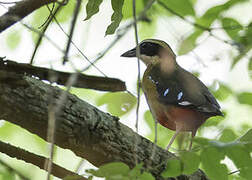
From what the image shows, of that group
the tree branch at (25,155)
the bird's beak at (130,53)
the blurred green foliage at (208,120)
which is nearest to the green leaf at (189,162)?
the blurred green foliage at (208,120)

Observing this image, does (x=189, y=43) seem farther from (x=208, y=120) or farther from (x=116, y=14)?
(x=116, y=14)

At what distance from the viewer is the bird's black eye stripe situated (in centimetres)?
560

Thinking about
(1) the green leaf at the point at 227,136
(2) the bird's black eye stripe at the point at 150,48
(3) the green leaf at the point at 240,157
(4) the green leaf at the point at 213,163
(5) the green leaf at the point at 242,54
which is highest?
(2) the bird's black eye stripe at the point at 150,48

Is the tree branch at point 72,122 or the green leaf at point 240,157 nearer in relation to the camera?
the green leaf at point 240,157

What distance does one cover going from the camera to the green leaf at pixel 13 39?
589cm

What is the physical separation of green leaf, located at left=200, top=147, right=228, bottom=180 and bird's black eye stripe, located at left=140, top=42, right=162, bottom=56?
318 cm

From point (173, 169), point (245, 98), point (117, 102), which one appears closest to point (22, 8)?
point (173, 169)

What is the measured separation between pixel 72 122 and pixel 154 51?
285cm

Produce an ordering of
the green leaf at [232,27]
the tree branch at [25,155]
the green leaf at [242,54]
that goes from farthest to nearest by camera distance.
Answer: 1. the green leaf at [232,27]
2. the green leaf at [242,54]
3. the tree branch at [25,155]

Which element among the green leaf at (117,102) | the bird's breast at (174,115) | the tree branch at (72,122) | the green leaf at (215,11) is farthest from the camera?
the bird's breast at (174,115)

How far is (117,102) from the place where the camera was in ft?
13.7

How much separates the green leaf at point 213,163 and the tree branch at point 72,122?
0.31 meters

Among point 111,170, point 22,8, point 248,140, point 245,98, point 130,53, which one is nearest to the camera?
point 111,170

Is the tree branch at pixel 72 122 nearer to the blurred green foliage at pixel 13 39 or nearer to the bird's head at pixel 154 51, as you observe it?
the bird's head at pixel 154 51
